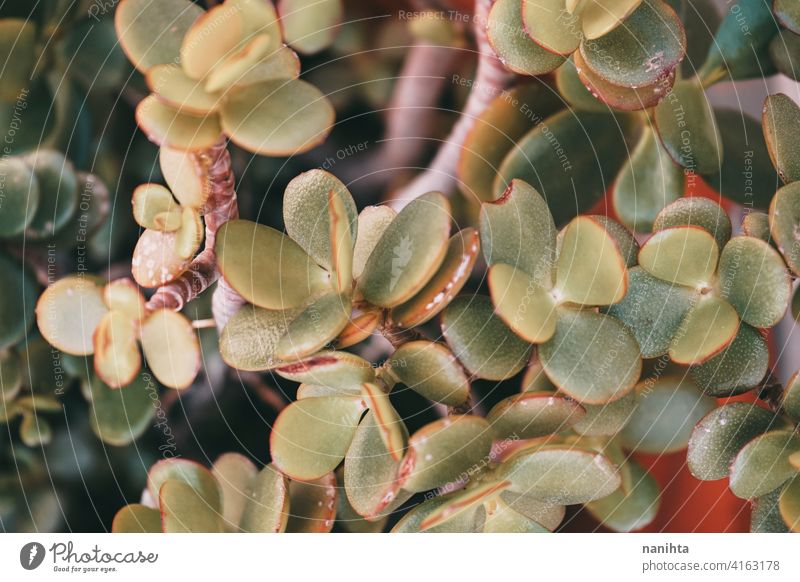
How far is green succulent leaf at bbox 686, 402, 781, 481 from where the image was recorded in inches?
12.7

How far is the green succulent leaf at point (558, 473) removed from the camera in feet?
0.99

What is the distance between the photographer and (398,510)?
32 centimetres

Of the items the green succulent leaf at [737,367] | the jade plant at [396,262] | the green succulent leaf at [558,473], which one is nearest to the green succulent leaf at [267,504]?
the jade plant at [396,262]

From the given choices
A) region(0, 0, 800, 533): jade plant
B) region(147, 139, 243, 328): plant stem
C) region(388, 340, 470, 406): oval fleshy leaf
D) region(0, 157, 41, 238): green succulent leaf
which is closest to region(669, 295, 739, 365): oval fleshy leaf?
region(0, 0, 800, 533): jade plant

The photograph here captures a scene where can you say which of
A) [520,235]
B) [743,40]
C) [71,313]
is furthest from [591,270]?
[71,313]

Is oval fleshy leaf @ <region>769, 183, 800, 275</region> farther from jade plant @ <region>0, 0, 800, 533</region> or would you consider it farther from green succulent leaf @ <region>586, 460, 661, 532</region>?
green succulent leaf @ <region>586, 460, 661, 532</region>

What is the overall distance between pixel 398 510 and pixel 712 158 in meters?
0.23

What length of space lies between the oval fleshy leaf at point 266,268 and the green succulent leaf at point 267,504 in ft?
0.27

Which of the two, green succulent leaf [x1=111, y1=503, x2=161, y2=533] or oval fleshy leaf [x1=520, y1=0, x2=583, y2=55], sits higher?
oval fleshy leaf [x1=520, y1=0, x2=583, y2=55]

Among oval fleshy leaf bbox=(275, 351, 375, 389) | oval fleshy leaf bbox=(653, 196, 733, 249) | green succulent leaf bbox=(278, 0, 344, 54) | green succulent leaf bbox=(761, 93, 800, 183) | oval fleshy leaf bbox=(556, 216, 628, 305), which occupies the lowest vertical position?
oval fleshy leaf bbox=(275, 351, 375, 389)

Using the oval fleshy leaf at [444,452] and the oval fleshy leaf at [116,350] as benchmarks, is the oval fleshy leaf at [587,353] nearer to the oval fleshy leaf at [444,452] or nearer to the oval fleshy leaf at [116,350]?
the oval fleshy leaf at [444,452]

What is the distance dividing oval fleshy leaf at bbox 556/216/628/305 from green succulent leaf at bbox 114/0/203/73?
197 mm
